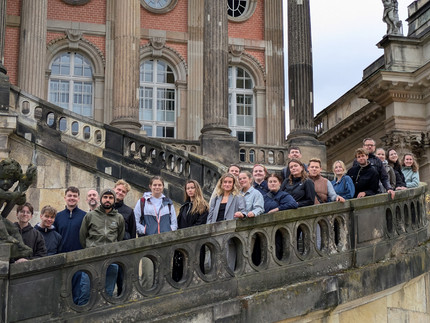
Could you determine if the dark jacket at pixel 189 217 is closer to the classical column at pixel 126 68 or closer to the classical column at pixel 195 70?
the classical column at pixel 126 68

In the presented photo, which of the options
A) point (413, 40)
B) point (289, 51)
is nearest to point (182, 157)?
point (289, 51)

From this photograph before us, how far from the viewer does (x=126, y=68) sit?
2047cm

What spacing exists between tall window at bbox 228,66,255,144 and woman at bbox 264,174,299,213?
1697 centimetres

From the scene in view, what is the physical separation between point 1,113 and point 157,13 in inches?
495

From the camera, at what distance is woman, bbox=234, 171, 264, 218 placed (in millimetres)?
8039

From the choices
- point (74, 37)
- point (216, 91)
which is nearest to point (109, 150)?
point (216, 91)

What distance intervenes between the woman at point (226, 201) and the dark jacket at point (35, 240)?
6.18ft

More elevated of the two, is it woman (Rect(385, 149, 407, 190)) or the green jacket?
woman (Rect(385, 149, 407, 190))

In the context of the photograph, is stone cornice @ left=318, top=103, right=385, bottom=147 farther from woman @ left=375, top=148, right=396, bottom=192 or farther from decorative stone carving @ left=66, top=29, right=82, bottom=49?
woman @ left=375, top=148, right=396, bottom=192

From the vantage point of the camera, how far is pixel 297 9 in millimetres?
21656

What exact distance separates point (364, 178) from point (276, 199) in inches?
78.4

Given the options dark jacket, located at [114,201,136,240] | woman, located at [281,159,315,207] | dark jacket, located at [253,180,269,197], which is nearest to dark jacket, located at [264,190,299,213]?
dark jacket, located at [253,180,269,197]

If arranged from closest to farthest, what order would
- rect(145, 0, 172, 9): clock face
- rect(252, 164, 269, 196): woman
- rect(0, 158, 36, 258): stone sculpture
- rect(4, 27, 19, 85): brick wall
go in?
1. rect(0, 158, 36, 258): stone sculpture
2. rect(252, 164, 269, 196): woman
3. rect(4, 27, 19, 85): brick wall
4. rect(145, 0, 172, 9): clock face

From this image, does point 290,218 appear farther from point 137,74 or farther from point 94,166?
point 137,74
